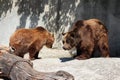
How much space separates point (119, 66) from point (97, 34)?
4.80ft

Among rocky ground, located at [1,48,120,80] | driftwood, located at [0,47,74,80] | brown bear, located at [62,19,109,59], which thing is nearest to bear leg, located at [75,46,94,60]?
brown bear, located at [62,19,109,59]

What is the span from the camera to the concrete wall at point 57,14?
12180 mm

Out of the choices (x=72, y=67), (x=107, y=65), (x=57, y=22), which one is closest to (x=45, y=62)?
(x=72, y=67)

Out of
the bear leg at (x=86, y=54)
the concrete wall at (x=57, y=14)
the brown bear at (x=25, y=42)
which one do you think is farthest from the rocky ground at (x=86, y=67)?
the concrete wall at (x=57, y=14)

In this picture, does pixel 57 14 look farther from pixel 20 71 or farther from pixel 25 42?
pixel 20 71

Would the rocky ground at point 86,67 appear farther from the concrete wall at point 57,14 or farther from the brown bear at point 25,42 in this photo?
the concrete wall at point 57,14

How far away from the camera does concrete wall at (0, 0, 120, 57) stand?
1218 cm

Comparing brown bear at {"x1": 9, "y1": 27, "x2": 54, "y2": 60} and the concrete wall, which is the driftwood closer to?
brown bear at {"x1": 9, "y1": 27, "x2": 54, "y2": 60}

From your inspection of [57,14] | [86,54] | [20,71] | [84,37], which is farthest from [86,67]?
[57,14]

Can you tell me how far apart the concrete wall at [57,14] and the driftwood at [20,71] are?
3.80m

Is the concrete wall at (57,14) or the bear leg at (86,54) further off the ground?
the concrete wall at (57,14)

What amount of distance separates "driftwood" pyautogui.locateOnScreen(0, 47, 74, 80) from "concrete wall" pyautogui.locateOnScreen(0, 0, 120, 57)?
380 centimetres

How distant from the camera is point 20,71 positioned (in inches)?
315

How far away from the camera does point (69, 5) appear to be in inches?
492
